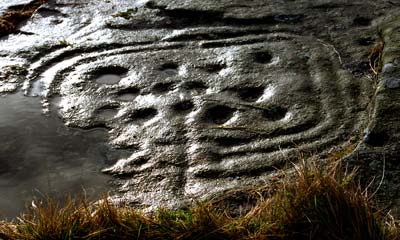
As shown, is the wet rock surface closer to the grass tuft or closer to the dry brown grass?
the dry brown grass

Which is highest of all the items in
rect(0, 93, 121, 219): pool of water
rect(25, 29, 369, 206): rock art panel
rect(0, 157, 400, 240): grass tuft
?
rect(0, 157, 400, 240): grass tuft

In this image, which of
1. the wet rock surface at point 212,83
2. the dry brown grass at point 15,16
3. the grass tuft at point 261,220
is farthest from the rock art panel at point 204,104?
the dry brown grass at point 15,16

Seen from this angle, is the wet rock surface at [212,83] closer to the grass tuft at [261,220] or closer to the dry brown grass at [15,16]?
the dry brown grass at [15,16]

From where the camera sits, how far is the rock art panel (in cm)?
315

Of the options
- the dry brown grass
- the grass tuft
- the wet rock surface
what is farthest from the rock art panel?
the dry brown grass

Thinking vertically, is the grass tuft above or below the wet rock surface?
above

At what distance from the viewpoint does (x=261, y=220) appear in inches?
103

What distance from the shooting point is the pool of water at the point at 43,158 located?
3088 millimetres

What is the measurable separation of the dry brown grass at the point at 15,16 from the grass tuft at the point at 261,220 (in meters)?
2.42

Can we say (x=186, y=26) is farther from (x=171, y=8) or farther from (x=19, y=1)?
(x=19, y=1)

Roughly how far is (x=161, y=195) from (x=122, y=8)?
7.97 ft

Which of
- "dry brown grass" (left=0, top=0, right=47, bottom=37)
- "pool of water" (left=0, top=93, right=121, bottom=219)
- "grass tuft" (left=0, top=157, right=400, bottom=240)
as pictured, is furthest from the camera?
"dry brown grass" (left=0, top=0, right=47, bottom=37)

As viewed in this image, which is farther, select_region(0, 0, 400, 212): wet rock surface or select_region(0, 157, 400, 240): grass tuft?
select_region(0, 0, 400, 212): wet rock surface

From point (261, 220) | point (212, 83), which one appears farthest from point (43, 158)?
point (261, 220)
